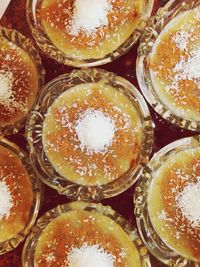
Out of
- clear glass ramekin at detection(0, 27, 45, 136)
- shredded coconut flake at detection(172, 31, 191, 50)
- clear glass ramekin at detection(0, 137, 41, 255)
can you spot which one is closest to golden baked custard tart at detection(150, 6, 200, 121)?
shredded coconut flake at detection(172, 31, 191, 50)

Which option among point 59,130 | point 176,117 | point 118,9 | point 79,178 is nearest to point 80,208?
point 79,178

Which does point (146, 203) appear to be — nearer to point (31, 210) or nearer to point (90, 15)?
point (31, 210)

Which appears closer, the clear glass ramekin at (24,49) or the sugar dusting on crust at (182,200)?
the sugar dusting on crust at (182,200)

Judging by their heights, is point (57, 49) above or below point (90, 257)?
above

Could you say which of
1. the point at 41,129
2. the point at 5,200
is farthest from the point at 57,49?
the point at 5,200

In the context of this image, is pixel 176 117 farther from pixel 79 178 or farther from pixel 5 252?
pixel 5 252

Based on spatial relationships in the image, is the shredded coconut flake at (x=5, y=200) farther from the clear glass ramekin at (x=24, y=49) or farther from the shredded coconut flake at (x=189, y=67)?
the shredded coconut flake at (x=189, y=67)

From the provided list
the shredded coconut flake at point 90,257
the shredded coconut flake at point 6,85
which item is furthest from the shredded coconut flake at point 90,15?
the shredded coconut flake at point 90,257
